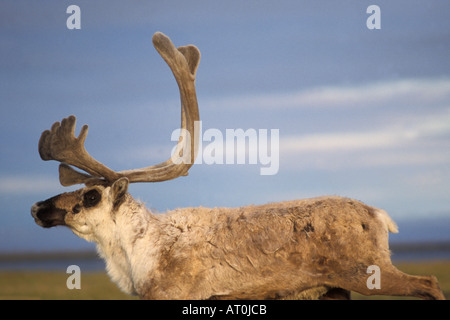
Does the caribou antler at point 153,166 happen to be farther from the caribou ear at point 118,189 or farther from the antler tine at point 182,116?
the caribou ear at point 118,189

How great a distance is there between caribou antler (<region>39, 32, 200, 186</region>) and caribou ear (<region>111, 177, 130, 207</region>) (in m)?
0.36

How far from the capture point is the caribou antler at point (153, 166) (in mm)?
8297

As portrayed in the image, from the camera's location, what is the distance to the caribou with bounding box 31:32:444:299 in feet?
23.9

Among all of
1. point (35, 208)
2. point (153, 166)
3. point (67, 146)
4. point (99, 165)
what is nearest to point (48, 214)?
point (35, 208)

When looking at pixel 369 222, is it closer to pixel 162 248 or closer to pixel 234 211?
pixel 234 211

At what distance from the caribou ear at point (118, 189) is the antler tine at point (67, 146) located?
57cm

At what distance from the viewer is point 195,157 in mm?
8656

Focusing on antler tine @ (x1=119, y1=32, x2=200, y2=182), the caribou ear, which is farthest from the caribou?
antler tine @ (x1=119, y1=32, x2=200, y2=182)

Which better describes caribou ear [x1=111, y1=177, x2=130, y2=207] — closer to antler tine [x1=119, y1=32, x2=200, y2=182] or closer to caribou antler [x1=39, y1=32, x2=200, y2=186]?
caribou antler [x1=39, y1=32, x2=200, y2=186]

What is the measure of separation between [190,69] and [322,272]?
4.34 metres

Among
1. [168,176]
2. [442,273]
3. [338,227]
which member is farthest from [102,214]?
[442,273]

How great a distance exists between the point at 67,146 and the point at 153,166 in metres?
1.48

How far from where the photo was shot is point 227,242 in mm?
7535

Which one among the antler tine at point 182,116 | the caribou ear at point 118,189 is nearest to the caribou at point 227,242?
the caribou ear at point 118,189
